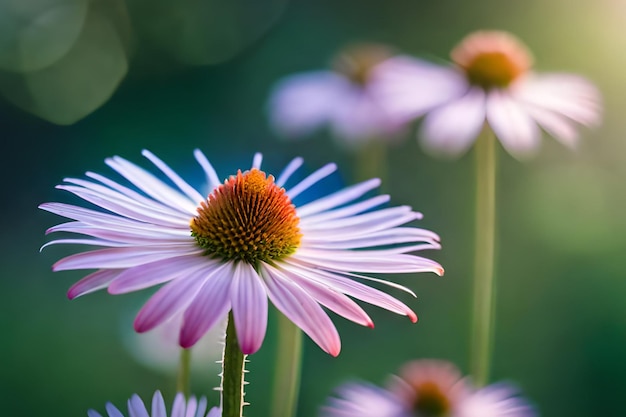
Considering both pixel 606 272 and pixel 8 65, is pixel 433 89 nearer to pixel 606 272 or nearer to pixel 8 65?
pixel 606 272

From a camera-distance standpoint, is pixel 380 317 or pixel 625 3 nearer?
pixel 380 317

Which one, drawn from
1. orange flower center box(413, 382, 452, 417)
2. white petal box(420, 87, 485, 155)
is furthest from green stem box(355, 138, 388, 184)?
orange flower center box(413, 382, 452, 417)

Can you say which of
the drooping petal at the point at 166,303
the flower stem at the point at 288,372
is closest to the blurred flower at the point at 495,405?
the flower stem at the point at 288,372

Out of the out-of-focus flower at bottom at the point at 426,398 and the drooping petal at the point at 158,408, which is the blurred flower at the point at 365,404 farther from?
the drooping petal at the point at 158,408

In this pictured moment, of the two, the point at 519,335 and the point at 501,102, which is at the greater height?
the point at 501,102

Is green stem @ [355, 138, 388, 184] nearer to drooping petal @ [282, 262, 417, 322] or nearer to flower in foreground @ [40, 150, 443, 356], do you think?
flower in foreground @ [40, 150, 443, 356]

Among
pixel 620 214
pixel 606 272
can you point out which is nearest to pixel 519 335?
pixel 606 272
